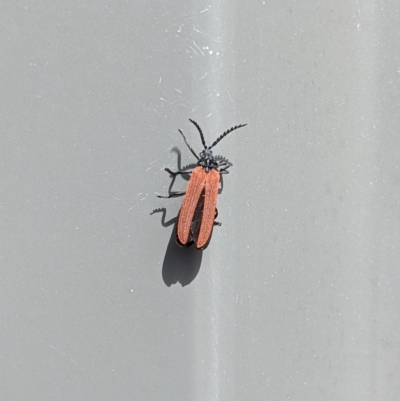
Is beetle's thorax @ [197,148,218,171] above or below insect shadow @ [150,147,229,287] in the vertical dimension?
above

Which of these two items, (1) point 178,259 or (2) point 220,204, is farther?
(2) point 220,204

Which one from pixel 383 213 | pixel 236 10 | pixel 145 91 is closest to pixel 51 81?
pixel 145 91

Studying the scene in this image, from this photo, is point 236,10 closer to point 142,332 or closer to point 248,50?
point 248,50

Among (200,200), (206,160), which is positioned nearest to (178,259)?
(200,200)

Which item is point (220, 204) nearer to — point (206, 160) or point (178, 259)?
point (206, 160)

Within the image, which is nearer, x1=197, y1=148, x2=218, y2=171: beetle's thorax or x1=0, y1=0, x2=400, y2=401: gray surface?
x1=0, y1=0, x2=400, y2=401: gray surface

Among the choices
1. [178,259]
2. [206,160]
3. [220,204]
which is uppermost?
[206,160]
